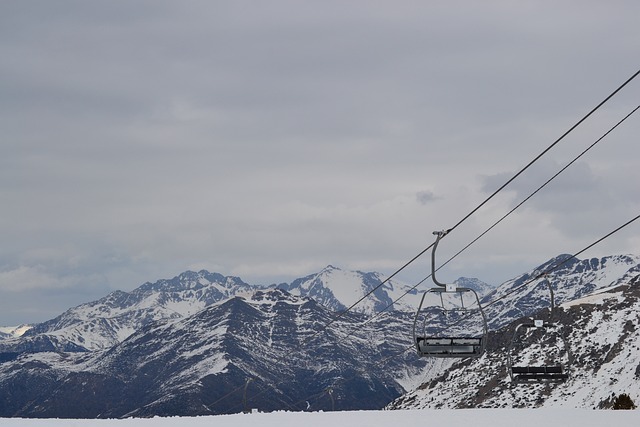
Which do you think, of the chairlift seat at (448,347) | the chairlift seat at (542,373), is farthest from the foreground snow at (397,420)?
the chairlift seat at (448,347)

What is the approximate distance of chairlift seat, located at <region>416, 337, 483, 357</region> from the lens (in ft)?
151

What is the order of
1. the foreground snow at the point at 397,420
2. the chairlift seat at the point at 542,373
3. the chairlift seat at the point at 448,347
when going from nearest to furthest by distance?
1. the foreground snow at the point at 397,420
2. the chairlift seat at the point at 448,347
3. the chairlift seat at the point at 542,373

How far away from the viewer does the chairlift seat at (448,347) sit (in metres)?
46.0

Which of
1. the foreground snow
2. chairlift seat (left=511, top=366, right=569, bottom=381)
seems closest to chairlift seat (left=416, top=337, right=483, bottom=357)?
the foreground snow

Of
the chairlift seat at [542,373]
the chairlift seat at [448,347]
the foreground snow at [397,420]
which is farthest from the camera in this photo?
the chairlift seat at [542,373]

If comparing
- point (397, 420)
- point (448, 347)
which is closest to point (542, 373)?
point (397, 420)

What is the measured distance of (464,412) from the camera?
5906 centimetres

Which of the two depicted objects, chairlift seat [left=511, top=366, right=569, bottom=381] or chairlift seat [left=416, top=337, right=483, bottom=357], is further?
chairlift seat [left=511, top=366, right=569, bottom=381]

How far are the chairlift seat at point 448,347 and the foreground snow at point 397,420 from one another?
5867 millimetres

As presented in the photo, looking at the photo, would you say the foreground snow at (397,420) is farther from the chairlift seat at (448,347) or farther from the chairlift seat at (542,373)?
the chairlift seat at (448,347)

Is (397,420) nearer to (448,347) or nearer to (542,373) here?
(542,373)

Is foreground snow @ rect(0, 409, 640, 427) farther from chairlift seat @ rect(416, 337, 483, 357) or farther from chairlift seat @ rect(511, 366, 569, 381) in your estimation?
chairlift seat @ rect(416, 337, 483, 357)

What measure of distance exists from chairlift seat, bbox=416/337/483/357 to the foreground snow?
5867 millimetres

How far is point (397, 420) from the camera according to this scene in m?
54.8
